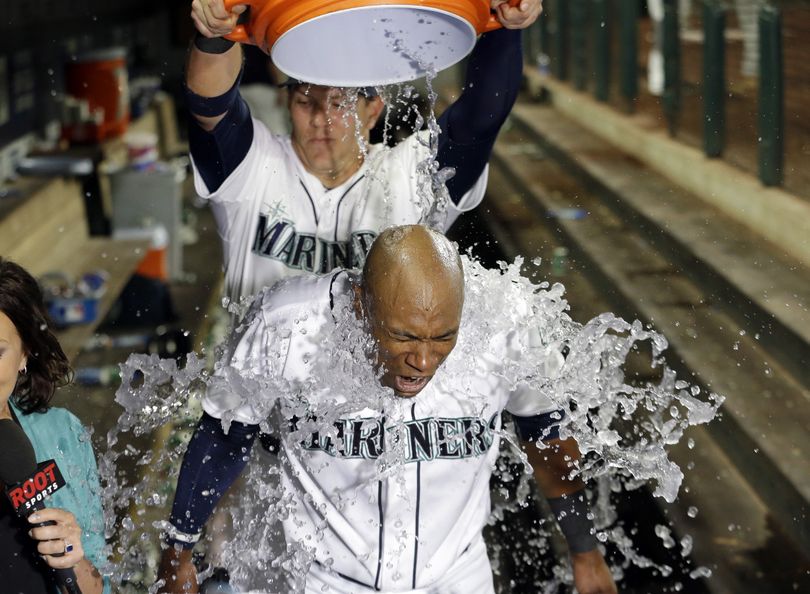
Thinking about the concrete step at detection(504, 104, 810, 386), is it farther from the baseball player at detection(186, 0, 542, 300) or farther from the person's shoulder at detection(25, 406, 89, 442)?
the person's shoulder at detection(25, 406, 89, 442)

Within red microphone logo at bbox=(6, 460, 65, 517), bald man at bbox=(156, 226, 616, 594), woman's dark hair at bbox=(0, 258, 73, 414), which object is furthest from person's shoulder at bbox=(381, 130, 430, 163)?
red microphone logo at bbox=(6, 460, 65, 517)

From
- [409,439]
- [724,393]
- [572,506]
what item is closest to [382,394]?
[409,439]

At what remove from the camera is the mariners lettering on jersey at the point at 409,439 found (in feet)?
7.78

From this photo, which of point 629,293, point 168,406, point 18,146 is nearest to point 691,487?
point 629,293

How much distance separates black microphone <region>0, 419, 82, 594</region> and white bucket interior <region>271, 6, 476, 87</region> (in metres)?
0.99

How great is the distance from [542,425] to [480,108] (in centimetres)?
86

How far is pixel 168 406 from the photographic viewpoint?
9.22 feet

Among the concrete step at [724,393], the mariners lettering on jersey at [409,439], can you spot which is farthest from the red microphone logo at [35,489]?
the concrete step at [724,393]

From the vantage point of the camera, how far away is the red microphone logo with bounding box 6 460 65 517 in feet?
6.74

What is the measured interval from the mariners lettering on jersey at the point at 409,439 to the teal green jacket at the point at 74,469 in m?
0.50

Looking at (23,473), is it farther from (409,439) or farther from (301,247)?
(301,247)

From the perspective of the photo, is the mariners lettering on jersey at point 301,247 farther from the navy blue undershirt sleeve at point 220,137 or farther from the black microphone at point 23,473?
the black microphone at point 23,473

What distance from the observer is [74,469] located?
236 centimetres

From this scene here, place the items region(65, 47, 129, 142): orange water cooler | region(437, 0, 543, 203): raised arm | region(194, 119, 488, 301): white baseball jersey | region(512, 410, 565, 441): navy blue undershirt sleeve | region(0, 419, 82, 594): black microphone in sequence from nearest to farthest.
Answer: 1. region(0, 419, 82, 594): black microphone
2. region(512, 410, 565, 441): navy blue undershirt sleeve
3. region(437, 0, 543, 203): raised arm
4. region(194, 119, 488, 301): white baseball jersey
5. region(65, 47, 129, 142): orange water cooler
